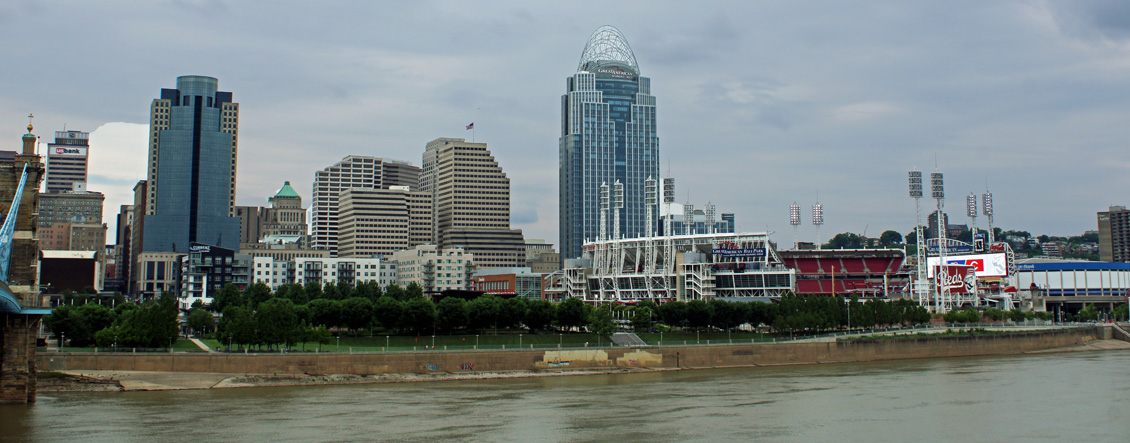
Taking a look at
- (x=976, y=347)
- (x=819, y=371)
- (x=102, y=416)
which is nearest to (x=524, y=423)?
(x=102, y=416)

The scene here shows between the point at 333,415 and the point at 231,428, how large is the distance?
9030 millimetres

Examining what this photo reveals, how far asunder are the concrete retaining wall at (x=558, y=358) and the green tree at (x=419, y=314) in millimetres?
25470

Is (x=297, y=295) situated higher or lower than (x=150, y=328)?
higher

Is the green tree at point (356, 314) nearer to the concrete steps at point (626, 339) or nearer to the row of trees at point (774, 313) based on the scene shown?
the concrete steps at point (626, 339)

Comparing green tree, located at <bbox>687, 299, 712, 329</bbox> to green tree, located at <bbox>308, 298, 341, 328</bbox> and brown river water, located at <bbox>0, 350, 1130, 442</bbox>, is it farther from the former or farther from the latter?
green tree, located at <bbox>308, 298, 341, 328</bbox>

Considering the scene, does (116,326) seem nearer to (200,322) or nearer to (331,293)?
(200,322)

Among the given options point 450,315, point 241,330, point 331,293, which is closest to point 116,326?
point 241,330

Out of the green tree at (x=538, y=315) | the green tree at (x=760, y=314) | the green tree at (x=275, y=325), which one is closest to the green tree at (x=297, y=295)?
the green tree at (x=538, y=315)

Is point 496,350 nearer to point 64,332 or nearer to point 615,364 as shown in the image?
point 615,364

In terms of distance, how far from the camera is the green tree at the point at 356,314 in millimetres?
134125

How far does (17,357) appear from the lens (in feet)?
248

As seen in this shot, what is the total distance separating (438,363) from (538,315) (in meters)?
40.1

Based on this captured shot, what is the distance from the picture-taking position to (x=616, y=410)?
78.0 metres

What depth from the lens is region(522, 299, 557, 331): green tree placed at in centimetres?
14500
